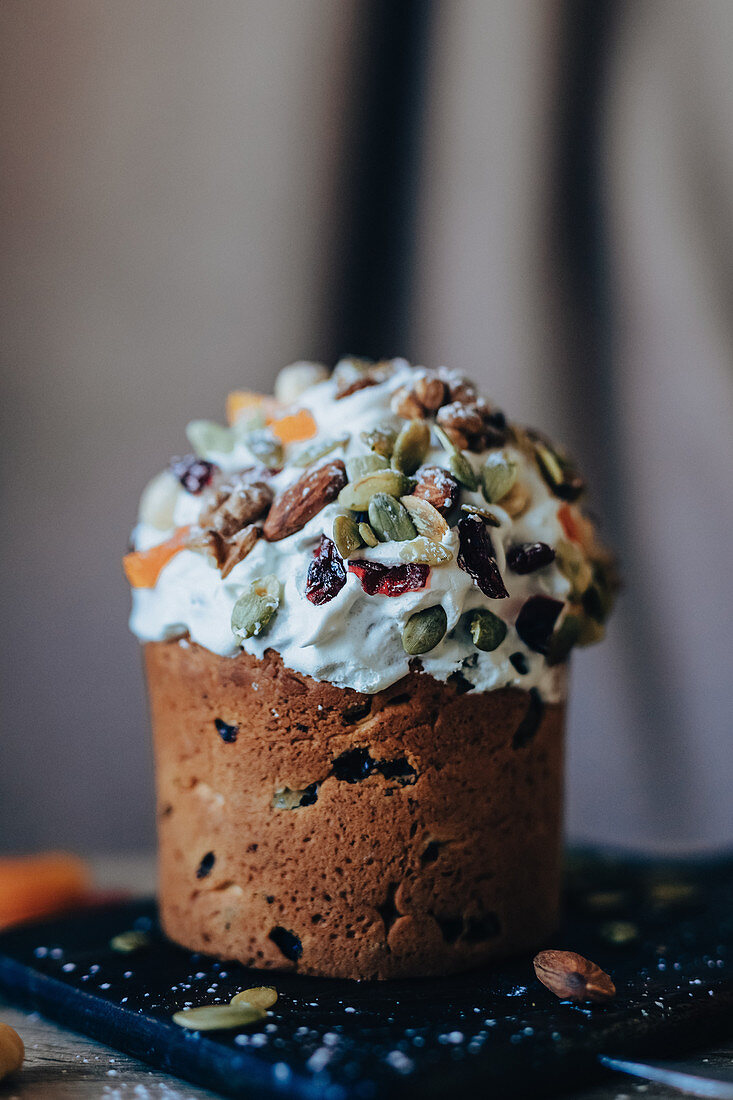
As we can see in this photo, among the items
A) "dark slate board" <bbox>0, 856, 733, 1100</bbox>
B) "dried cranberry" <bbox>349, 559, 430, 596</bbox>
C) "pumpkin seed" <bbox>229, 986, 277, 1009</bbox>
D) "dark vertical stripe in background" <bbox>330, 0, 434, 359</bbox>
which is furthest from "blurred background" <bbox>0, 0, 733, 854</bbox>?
"pumpkin seed" <bbox>229, 986, 277, 1009</bbox>

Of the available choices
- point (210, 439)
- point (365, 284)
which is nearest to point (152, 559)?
point (210, 439)

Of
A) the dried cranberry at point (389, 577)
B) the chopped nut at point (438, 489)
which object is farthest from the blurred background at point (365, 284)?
the dried cranberry at point (389, 577)

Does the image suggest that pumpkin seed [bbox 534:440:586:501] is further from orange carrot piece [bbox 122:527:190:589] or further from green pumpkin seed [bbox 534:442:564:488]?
orange carrot piece [bbox 122:527:190:589]

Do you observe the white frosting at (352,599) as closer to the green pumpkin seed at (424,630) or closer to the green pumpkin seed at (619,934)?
the green pumpkin seed at (424,630)

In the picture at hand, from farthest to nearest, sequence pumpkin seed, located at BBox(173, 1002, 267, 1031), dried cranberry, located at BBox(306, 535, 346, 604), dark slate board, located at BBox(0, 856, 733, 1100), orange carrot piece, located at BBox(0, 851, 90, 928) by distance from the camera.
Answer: orange carrot piece, located at BBox(0, 851, 90, 928)
dried cranberry, located at BBox(306, 535, 346, 604)
pumpkin seed, located at BBox(173, 1002, 267, 1031)
dark slate board, located at BBox(0, 856, 733, 1100)

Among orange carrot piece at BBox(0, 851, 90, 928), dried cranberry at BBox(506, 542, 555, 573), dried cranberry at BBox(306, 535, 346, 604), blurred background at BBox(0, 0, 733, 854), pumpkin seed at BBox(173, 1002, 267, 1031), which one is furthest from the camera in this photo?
blurred background at BBox(0, 0, 733, 854)

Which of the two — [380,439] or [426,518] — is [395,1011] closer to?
[426,518]
